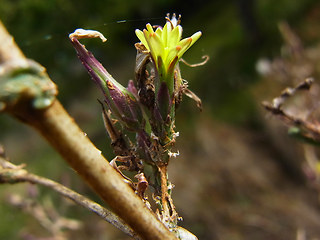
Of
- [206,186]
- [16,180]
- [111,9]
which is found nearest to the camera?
[16,180]

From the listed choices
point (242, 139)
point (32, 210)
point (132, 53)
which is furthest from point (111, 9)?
point (32, 210)

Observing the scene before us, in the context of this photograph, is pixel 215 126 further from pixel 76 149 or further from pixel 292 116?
pixel 76 149

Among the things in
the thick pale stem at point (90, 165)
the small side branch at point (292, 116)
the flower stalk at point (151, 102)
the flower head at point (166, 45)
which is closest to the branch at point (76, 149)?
the thick pale stem at point (90, 165)

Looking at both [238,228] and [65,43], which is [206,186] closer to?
[238,228]

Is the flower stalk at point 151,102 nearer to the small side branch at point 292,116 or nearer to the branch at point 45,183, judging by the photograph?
the branch at point 45,183

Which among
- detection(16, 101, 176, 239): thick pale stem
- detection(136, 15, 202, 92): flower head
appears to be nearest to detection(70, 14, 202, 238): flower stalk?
detection(136, 15, 202, 92): flower head

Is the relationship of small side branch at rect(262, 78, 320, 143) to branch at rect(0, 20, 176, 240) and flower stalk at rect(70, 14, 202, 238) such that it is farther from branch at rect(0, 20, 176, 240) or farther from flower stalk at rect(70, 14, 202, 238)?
branch at rect(0, 20, 176, 240)

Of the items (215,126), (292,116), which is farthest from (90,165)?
(215,126)
